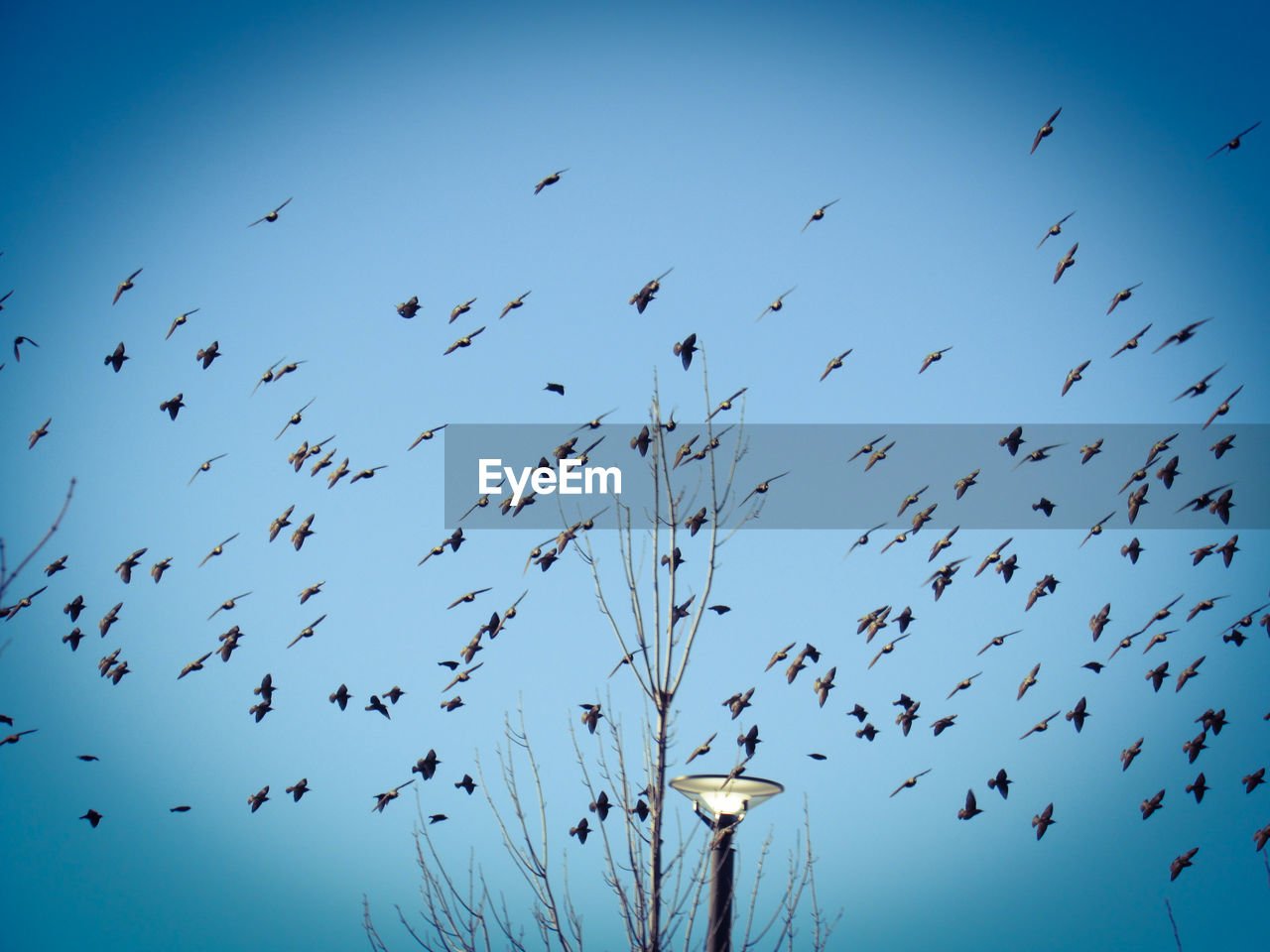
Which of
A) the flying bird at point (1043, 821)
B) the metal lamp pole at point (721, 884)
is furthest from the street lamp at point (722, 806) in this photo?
the flying bird at point (1043, 821)

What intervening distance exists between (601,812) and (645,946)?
120 centimetres

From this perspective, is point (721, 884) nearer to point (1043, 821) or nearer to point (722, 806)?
point (722, 806)

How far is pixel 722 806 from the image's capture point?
5.79 metres

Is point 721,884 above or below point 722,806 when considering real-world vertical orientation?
below

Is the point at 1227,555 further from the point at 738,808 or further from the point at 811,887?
the point at 738,808

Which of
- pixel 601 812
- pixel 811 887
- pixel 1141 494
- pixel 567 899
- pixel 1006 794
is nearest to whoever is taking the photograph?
pixel 567 899

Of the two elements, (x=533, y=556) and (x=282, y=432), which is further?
(x=282, y=432)

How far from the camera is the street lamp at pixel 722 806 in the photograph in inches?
220

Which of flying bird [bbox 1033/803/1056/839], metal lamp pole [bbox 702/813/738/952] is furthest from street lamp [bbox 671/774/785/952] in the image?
flying bird [bbox 1033/803/1056/839]

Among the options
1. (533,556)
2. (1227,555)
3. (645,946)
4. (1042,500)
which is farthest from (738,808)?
(1227,555)

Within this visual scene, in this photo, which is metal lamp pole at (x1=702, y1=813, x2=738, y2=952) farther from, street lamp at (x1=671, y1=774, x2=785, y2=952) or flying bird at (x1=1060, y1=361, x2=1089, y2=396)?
flying bird at (x1=1060, y1=361, x2=1089, y2=396)

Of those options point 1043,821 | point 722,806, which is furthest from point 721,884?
point 1043,821

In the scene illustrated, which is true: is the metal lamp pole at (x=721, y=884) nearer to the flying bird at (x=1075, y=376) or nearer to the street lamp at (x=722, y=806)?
the street lamp at (x=722, y=806)

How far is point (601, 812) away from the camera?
6.55 metres
